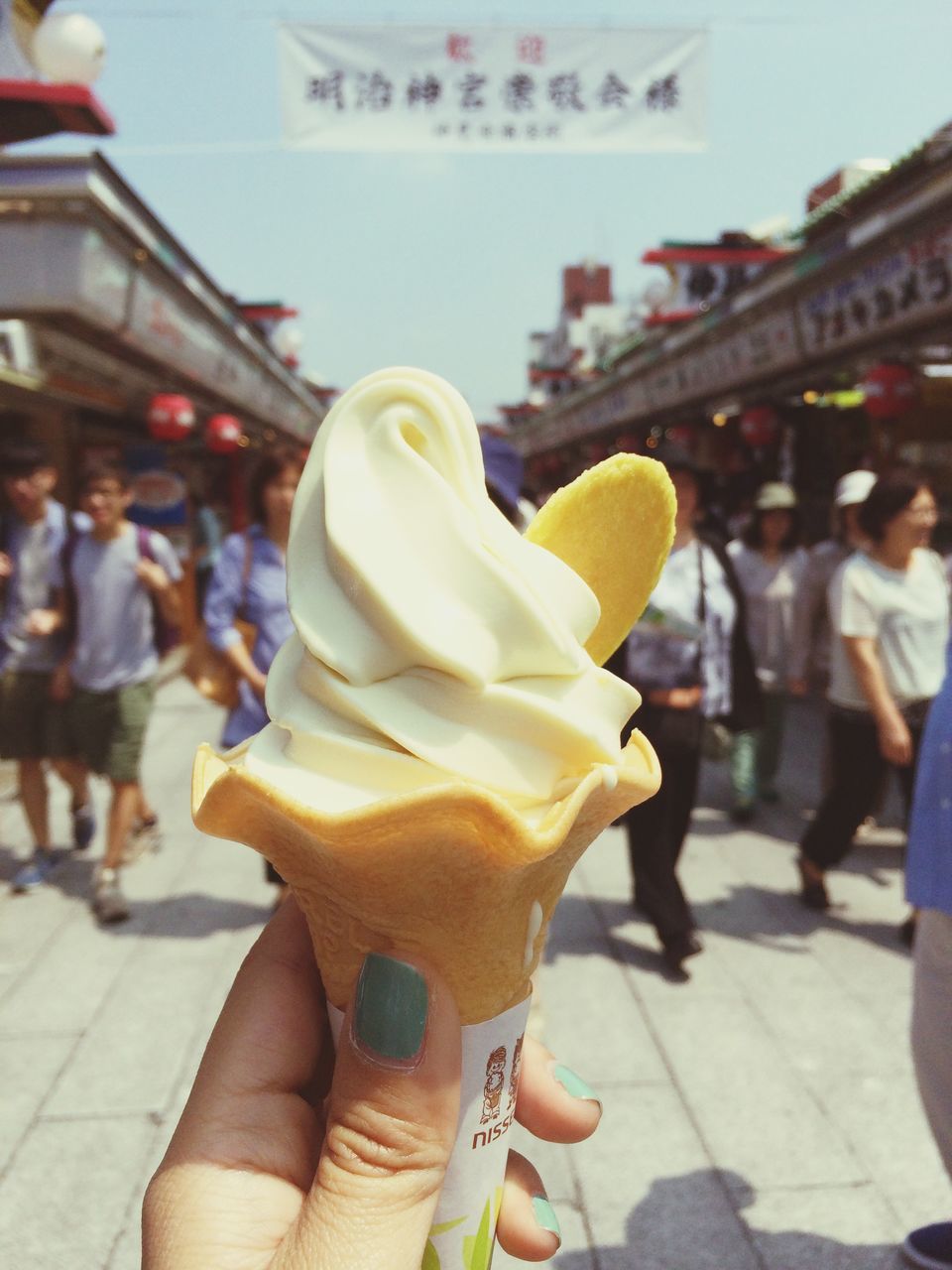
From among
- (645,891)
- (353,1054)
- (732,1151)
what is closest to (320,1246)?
(353,1054)

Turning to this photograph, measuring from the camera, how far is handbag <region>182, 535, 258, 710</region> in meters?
3.53

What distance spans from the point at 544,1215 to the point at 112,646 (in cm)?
328

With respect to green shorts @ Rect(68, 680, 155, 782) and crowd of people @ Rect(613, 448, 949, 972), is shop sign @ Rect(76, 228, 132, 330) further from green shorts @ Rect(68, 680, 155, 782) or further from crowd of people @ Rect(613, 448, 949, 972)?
crowd of people @ Rect(613, 448, 949, 972)

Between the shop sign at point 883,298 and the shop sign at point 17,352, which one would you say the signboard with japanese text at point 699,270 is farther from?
the shop sign at point 17,352

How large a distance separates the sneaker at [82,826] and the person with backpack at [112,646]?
73cm

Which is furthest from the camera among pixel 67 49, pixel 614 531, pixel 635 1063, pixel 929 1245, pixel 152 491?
pixel 152 491

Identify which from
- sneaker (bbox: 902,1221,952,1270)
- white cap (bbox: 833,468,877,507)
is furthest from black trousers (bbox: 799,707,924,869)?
sneaker (bbox: 902,1221,952,1270)

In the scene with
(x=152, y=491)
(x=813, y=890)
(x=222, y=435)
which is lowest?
(x=813, y=890)

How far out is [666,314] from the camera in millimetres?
14031

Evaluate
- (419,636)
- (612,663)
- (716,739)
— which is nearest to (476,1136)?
(419,636)

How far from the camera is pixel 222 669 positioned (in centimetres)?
355

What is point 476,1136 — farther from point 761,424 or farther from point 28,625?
point 761,424

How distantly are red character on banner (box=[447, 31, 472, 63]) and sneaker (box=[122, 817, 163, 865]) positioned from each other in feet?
19.9

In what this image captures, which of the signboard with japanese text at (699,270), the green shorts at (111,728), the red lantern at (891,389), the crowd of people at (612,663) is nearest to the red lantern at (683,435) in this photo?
the signboard with japanese text at (699,270)
